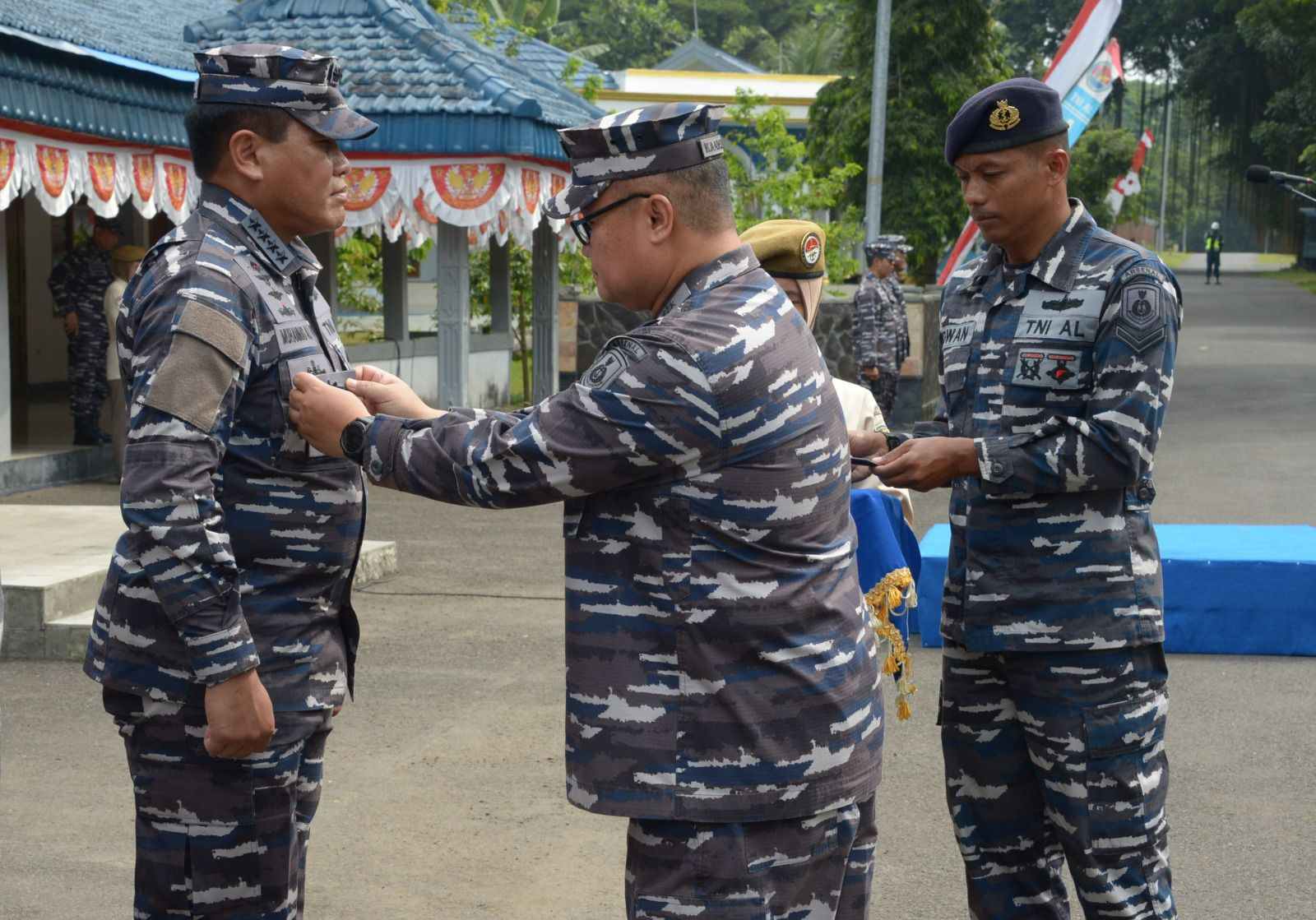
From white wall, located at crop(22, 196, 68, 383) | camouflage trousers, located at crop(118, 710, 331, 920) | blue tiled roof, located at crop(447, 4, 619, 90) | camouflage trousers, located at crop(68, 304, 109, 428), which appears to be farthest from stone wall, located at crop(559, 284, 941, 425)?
camouflage trousers, located at crop(118, 710, 331, 920)

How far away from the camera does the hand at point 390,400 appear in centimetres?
272

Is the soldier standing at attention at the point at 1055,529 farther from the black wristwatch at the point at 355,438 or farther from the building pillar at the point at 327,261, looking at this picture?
the building pillar at the point at 327,261

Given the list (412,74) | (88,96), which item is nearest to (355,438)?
(88,96)

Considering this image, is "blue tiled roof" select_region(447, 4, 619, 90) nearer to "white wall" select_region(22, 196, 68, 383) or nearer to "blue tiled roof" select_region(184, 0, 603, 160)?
"blue tiled roof" select_region(184, 0, 603, 160)

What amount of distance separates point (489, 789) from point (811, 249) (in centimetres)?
217

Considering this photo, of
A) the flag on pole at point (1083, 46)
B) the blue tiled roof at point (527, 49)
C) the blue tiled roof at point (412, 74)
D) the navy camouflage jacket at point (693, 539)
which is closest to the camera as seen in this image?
the navy camouflage jacket at point (693, 539)

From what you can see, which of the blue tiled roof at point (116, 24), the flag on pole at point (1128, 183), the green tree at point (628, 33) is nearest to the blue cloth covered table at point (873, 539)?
the blue tiled roof at point (116, 24)

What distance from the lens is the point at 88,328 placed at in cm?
1314

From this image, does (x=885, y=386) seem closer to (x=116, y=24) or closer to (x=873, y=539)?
(x=116, y=24)

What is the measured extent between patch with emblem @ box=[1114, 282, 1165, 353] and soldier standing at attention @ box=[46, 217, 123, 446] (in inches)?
435

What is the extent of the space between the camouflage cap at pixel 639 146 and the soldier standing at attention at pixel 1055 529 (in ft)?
3.66

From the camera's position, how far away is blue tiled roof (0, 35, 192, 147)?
10359 mm

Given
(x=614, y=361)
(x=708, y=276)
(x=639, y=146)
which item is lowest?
(x=614, y=361)

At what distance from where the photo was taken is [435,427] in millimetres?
2564
